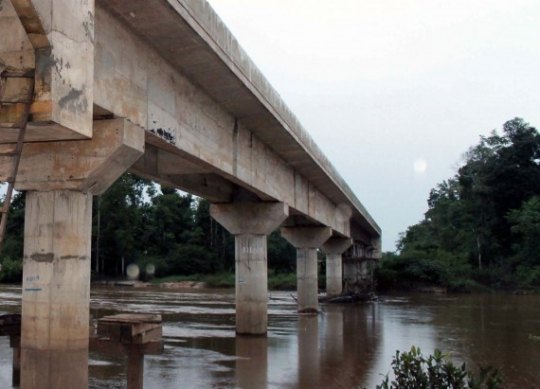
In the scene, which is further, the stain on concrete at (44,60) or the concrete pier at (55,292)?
the concrete pier at (55,292)

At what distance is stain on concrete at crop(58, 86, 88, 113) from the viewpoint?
6.89 m

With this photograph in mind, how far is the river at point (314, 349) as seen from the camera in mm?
12195

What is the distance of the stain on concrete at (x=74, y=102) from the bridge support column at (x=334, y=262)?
32843 mm

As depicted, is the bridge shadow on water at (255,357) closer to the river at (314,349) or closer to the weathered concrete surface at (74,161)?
A: the river at (314,349)

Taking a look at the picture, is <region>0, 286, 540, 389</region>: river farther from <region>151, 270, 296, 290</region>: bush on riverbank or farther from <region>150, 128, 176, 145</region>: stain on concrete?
<region>151, 270, 296, 290</region>: bush on riverbank

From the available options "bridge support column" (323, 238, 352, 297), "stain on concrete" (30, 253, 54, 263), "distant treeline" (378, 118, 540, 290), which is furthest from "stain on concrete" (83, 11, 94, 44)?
"distant treeline" (378, 118, 540, 290)

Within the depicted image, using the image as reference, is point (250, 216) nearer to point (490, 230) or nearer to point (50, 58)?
point (50, 58)

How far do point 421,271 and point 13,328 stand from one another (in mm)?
47656

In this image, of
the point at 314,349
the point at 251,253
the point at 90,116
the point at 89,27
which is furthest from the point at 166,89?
the point at 251,253

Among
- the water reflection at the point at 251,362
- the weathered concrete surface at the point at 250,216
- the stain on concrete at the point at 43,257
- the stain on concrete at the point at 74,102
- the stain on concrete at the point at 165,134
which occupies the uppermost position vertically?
the stain on concrete at the point at 165,134

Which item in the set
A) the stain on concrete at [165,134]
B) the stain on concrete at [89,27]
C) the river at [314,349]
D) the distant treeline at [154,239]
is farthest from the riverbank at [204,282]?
the stain on concrete at [89,27]

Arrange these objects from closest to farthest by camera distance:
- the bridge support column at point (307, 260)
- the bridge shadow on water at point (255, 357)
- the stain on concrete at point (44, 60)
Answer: the stain on concrete at point (44, 60) → the bridge shadow on water at point (255, 357) → the bridge support column at point (307, 260)

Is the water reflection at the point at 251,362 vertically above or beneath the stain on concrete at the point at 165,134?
beneath

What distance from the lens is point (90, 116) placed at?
7.50 metres
